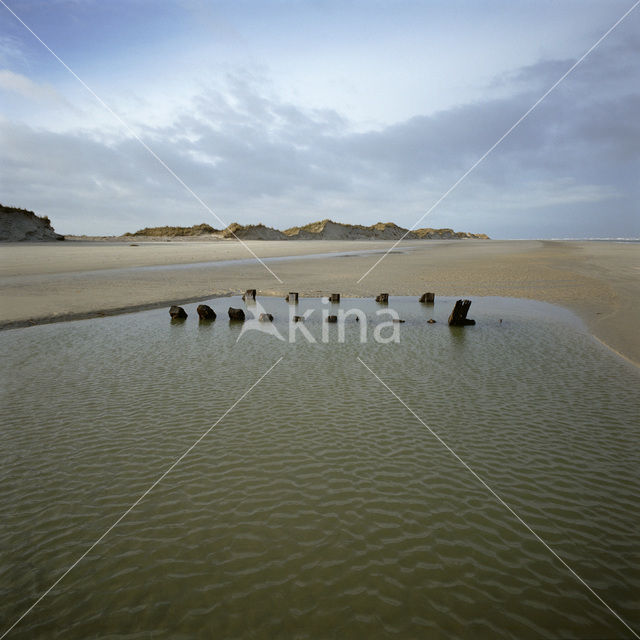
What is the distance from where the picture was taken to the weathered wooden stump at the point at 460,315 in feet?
48.9

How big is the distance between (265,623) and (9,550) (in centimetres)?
292

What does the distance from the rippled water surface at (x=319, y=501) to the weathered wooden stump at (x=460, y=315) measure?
16.0 ft

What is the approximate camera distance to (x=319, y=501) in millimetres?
5055

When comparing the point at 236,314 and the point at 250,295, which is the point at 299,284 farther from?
the point at 236,314

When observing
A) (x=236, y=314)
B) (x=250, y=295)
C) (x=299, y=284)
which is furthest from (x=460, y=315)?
(x=299, y=284)

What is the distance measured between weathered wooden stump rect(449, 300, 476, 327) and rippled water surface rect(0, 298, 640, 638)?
16.0 ft

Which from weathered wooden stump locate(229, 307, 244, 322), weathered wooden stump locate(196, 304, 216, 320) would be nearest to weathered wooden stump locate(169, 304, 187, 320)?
weathered wooden stump locate(196, 304, 216, 320)

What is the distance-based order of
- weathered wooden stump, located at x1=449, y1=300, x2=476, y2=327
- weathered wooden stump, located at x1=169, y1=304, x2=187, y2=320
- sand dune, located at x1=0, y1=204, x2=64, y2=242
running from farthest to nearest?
1. sand dune, located at x1=0, y1=204, x2=64, y2=242
2. weathered wooden stump, located at x1=169, y1=304, x2=187, y2=320
3. weathered wooden stump, located at x1=449, y1=300, x2=476, y2=327

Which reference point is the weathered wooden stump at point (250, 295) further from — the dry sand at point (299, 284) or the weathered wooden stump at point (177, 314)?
the weathered wooden stump at point (177, 314)

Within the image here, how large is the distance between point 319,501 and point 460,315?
37.8ft

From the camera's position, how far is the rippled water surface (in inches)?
142

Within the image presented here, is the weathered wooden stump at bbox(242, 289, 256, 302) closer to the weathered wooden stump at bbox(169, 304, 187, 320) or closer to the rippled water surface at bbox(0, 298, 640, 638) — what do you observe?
the weathered wooden stump at bbox(169, 304, 187, 320)

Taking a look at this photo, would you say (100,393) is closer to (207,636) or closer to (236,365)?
(236,365)

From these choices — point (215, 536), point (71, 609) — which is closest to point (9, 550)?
point (71, 609)
